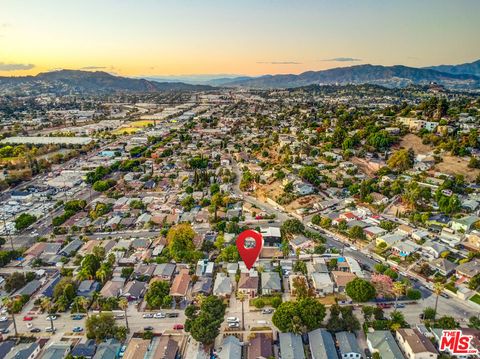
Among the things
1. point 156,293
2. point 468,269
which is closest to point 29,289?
point 156,293

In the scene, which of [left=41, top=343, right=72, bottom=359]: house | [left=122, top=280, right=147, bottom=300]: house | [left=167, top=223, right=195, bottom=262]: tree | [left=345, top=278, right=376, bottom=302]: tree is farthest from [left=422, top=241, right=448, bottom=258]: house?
[left=41, top=343, right=72, bottom=359]: house

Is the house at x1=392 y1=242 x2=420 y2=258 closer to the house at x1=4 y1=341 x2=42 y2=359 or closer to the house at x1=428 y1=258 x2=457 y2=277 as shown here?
the house at x1=428 y1=258 x2=457 y2=277

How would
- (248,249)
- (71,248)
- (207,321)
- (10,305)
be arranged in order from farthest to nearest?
(71,248) → (248,249) → (10,305) → (207,321)

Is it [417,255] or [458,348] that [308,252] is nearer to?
[417,255]

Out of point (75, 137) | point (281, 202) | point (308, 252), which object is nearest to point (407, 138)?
point (281, 202)

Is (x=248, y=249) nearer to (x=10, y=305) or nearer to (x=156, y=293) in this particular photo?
(x=156, y=293)

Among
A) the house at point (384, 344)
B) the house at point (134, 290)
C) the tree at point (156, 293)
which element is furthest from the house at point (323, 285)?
the house at point (134, 290)
